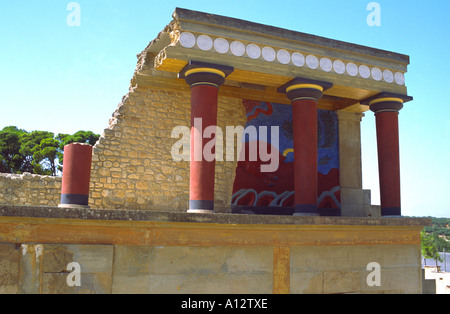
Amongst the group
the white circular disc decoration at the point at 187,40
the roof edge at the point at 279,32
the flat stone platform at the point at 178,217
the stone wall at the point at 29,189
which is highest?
the roof edge at the point at 279,32

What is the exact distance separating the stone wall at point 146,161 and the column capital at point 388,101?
3.54m

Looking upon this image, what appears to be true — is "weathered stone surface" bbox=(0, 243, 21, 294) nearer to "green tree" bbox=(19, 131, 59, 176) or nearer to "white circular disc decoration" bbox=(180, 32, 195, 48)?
"white circular disc decoration" bbox=(180, 32, 195, 48)

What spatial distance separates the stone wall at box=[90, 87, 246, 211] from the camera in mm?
9008

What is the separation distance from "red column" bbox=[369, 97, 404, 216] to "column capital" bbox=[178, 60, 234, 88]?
13.1 ft

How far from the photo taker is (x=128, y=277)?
5.81 meters

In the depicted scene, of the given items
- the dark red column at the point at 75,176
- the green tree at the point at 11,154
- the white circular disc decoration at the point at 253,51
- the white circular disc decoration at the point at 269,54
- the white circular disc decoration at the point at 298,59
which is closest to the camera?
the dark red column at the point at 75,176

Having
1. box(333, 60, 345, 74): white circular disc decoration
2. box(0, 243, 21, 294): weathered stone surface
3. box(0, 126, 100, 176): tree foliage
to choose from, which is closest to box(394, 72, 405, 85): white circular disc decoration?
box(333, 60, 345, 74): white circular disc decoration

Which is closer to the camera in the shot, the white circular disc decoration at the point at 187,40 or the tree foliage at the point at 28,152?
the white circular disc decoration at the point at 187,40

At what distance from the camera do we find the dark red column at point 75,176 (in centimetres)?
702

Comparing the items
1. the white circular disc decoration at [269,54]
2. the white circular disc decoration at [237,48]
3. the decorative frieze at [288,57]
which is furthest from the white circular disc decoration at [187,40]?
the white circular disc decoration at [269,54]

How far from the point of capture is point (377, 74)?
955 centimetres

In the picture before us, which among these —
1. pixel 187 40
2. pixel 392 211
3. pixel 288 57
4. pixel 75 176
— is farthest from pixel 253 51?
pixel 392 211

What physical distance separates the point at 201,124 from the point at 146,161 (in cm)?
240

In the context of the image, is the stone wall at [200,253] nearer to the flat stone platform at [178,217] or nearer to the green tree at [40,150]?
the flat stone platform at [178,217]
